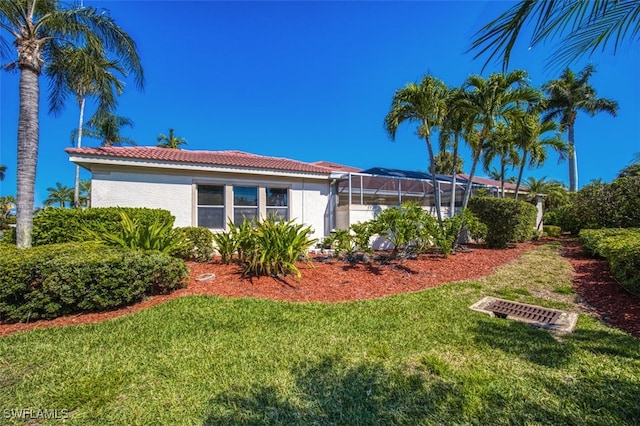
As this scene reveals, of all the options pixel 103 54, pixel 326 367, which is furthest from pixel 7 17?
pixel 326 367

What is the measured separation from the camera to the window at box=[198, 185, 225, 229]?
9.43 m

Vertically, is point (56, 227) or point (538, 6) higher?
point (538, 6)

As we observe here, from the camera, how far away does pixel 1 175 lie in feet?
113

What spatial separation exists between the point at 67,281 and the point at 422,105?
33.3 feet

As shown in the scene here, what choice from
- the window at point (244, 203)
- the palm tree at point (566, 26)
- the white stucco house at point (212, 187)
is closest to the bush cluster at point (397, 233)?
the white stucco house at point (212, 187)

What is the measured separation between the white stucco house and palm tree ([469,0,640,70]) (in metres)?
7.16

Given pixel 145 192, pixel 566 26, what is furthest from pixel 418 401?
pixel 145 192

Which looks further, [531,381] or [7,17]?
[7,17]

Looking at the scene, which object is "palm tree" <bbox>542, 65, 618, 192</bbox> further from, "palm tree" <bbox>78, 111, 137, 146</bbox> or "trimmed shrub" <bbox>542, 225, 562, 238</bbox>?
"palm tree" <bbox>78, 111, 137, 146</bbox>

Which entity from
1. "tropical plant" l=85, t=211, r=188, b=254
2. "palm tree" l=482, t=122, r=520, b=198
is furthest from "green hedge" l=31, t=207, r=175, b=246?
"palm tree" l=482, t=122, r=520, b=198

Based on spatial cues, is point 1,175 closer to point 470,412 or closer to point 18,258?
point 18,258

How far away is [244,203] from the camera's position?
10055 mm

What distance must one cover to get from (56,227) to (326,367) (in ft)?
25.5

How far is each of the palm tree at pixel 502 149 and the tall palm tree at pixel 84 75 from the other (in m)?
13.5
